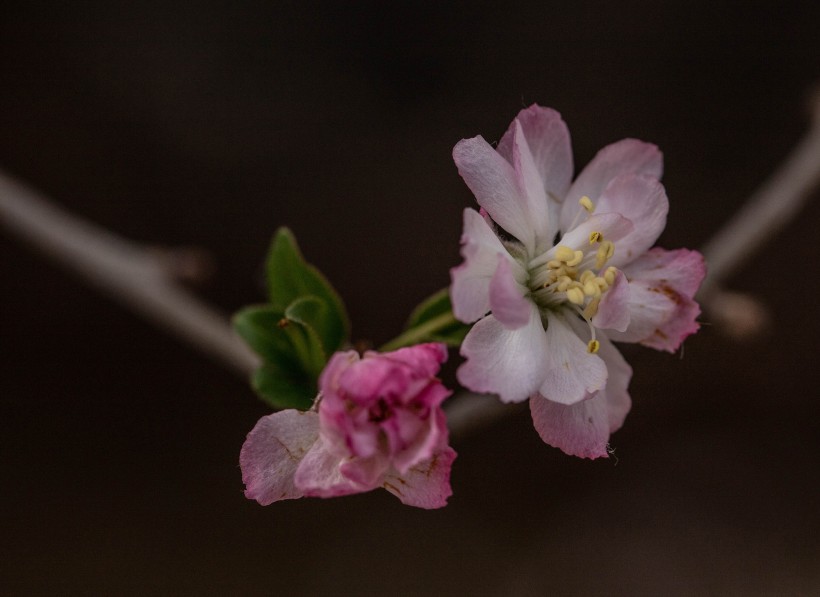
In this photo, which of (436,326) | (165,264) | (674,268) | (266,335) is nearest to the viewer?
(674,268)

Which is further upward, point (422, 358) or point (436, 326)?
point (436, 326)

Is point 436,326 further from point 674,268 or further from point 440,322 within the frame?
point 674,268

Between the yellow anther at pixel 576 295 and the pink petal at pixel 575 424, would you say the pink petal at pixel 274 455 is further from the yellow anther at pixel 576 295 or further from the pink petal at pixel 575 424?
the yellow anther at pixel 576 295

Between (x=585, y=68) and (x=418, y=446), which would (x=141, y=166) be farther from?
(x=418, y=446)

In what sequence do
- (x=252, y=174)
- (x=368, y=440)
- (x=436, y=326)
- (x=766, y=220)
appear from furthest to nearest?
(x=252, y=174) → (x=766, y=220) → (x=436, y=326) → (x=368, y=440)

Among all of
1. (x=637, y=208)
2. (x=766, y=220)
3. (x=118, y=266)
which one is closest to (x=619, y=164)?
(x=637, y=208)

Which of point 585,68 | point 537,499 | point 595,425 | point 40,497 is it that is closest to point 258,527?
point 40,497
